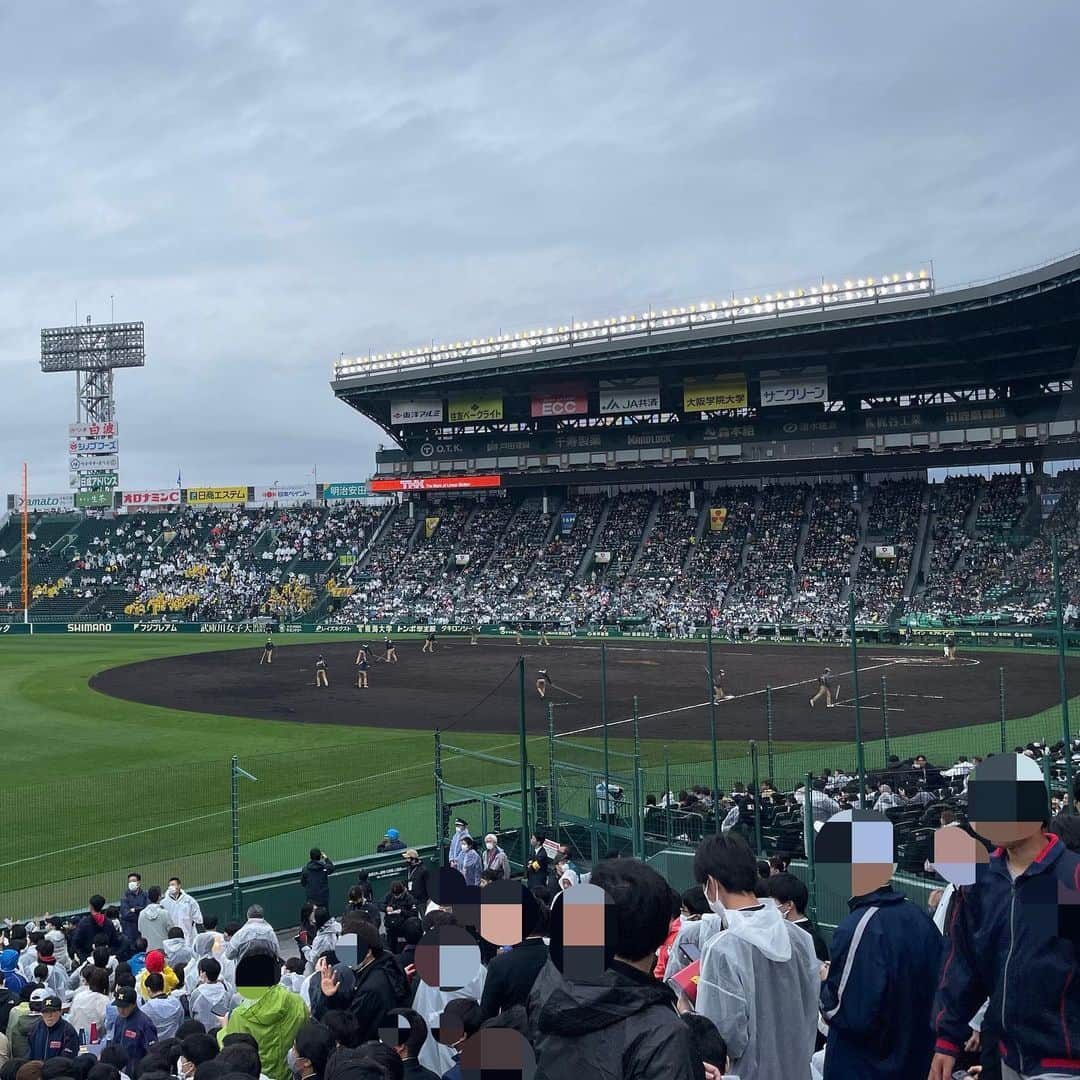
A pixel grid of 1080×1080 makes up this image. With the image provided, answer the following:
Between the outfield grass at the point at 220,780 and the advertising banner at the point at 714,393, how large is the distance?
129ft

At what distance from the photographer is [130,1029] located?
7469 millimetres

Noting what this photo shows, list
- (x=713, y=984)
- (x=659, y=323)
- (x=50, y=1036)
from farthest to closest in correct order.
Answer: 1. (x=659, y=323)
2. (x=50, y=1036)
3. (x=713, y=984)

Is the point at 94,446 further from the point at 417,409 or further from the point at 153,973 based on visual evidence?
the point at 153,973

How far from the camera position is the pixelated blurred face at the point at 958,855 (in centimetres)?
422

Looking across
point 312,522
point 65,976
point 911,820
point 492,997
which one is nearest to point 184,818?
point 65,976

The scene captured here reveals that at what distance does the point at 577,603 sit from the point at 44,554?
49386 millimetres

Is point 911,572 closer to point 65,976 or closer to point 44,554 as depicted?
point 65,976

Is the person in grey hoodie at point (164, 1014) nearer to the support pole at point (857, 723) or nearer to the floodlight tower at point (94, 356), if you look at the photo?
the support pole at point (857, 723)

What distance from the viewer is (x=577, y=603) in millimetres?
64188

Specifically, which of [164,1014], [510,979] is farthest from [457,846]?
[510,979]

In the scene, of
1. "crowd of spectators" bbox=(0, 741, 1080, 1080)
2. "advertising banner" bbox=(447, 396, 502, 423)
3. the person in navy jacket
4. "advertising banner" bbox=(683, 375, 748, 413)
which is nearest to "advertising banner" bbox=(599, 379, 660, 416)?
"advertising banner" bbox=(683, 375, 748, 413)

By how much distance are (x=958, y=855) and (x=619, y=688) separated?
3244 centimetres

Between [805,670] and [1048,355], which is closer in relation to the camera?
[805,670]

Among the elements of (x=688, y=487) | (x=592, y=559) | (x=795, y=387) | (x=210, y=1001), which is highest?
(x=795, y=387)
